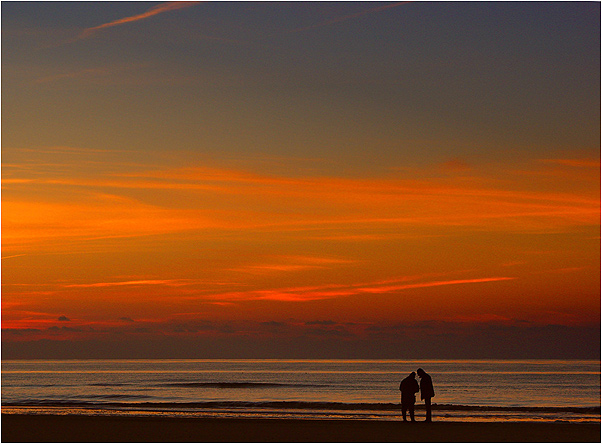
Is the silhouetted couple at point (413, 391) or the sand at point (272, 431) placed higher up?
the silhouetted couple at point (413, 391)

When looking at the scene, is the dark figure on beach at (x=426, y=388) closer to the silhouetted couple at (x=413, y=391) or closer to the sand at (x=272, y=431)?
the silhouetted couple at (x=413, y=391)

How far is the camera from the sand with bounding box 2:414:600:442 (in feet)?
58.7

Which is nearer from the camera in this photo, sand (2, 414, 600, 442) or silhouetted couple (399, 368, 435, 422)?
sand (2, 414, 600, 442)

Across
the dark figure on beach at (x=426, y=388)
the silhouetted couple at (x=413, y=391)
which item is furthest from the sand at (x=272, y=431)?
the silhouetted couple at (x=413, y=391)

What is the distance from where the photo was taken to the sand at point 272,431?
17906 millimetres

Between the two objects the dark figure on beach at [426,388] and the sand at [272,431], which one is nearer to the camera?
the sand at [272,431]

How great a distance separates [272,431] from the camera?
19656 mm

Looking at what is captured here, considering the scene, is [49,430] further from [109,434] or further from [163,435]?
[163,435]

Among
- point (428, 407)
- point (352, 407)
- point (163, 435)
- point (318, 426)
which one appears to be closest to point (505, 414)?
point (352, 407)

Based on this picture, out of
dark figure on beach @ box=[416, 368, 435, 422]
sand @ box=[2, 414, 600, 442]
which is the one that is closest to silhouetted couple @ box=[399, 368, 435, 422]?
dark figure on beach @ box=[416, 368, 435, 422]

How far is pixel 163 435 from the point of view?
728 inches

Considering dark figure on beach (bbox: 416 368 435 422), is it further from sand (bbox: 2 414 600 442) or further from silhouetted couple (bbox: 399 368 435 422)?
sand (bbox: 2 414 600 442)

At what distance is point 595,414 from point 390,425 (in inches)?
720

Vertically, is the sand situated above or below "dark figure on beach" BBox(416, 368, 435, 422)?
below
